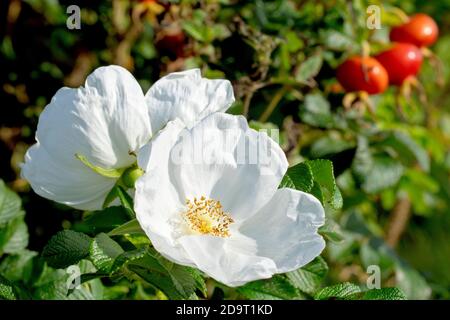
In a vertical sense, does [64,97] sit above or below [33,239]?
above

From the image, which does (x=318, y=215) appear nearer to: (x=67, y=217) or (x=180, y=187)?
(x=180, y=187)

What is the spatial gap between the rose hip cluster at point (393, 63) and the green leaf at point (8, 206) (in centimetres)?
66

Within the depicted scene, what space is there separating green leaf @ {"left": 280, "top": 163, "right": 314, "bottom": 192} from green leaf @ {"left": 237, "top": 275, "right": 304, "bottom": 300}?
0.17 m

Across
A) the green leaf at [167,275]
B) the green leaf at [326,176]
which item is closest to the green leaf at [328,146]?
the green leaf at [326,176]

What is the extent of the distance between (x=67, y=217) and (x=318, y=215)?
77cm

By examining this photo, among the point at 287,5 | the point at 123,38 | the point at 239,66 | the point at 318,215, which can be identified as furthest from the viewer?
the point at 123,38

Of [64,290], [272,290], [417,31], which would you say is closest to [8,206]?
[64,290]

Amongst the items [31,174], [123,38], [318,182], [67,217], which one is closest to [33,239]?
[67,217]

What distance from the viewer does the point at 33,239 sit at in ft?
5.06

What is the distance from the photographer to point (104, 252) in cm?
84

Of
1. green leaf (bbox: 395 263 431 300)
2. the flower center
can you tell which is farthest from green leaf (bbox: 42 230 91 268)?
green leaf (bbox: 395 263 431 300)

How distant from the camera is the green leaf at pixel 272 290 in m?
1.04

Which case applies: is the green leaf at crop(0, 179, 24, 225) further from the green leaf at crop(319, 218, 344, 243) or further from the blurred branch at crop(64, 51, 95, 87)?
the blurred branch at crop(64, 51, 95, 87)

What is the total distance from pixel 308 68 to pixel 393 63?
21cm
